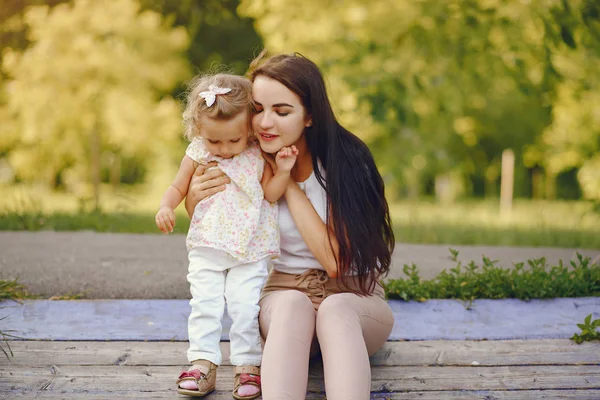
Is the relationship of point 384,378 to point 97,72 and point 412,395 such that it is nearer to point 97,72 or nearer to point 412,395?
point 412,395

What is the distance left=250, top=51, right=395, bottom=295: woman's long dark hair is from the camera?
247cm

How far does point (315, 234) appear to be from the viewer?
2.47 m

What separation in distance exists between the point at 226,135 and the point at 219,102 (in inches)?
5.3

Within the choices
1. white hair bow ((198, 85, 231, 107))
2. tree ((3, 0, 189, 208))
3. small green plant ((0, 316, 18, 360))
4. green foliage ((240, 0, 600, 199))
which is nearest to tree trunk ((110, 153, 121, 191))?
tree ((3, 0, 189, 208))

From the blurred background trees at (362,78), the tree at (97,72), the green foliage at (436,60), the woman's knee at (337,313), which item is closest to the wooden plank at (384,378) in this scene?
the woman's knee at (337,313)

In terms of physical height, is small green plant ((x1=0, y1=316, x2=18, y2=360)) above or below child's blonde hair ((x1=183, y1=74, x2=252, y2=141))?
below

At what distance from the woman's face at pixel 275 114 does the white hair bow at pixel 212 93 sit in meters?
0.13

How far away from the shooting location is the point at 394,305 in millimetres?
3025

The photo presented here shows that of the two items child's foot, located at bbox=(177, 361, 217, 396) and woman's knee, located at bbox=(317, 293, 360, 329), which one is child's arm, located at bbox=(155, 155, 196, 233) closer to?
child's foot, located at bbox=(177, 361, 217, 396)

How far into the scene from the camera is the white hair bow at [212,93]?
2.41 meters

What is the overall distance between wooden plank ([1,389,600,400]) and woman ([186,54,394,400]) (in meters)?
0.23

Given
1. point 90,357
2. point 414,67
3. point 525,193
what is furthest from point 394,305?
point 525,193

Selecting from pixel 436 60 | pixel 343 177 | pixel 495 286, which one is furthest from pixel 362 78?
pixel 343 177

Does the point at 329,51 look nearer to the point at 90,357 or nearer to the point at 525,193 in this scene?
the point at 90,357
